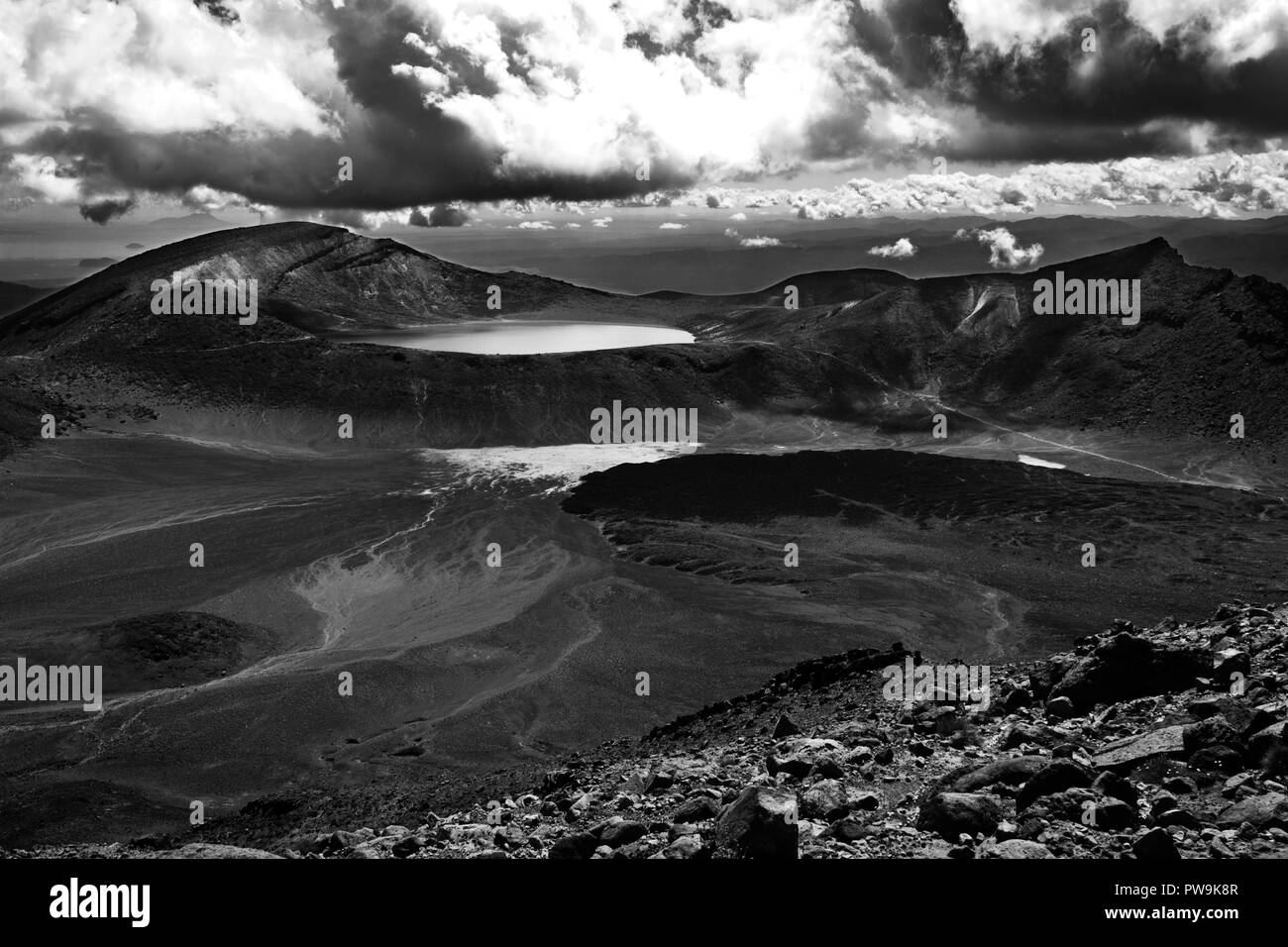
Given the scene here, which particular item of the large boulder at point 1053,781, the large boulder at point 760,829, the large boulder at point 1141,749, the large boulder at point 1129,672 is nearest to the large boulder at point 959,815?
the large boulder at point 1053,781

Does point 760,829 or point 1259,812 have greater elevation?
point 1259,812

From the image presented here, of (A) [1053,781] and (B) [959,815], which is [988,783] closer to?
(A) [1053,781]

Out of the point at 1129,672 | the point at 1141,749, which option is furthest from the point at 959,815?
the point at 1129,672

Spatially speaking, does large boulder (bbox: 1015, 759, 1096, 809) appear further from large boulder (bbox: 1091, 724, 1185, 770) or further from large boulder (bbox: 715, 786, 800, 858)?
large boulder (bbox: 715, 786, 800, 858)

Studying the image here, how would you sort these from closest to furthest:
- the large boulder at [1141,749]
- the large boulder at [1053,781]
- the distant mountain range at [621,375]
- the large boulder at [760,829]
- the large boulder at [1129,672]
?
the large boulder at [760,829], the large boulder at [1053,781], the large boulder at [1141,749], the large boulder at [1129,672], the distant mountain range at [621,375]

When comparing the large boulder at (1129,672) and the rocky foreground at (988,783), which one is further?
the large boulder at (1129,672)

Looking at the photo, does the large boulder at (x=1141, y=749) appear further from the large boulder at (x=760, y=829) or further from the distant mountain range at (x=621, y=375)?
the distant mountain range at (x=621, y=375)

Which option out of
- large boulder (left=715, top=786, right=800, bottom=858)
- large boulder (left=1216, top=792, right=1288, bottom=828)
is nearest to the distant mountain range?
large boulder (left=715, top=786, right=800, bottom=858)

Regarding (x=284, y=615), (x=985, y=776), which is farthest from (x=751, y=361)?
(x=985, y=776)
